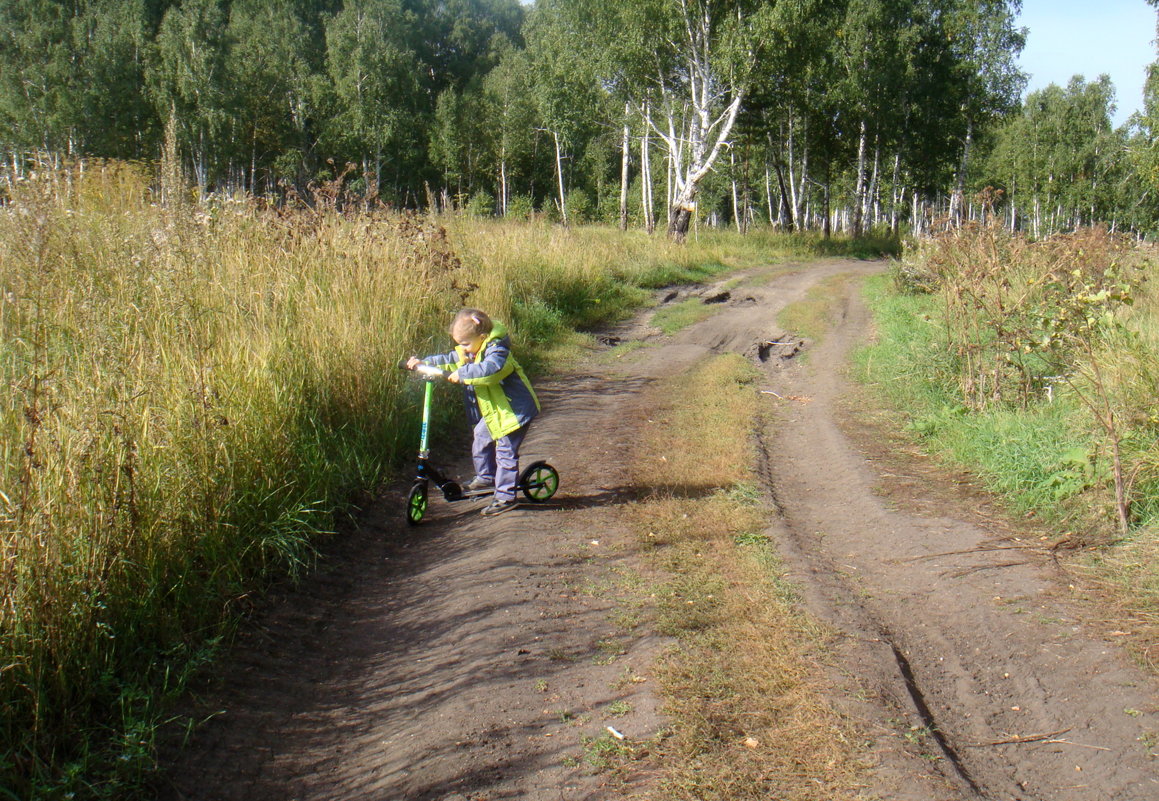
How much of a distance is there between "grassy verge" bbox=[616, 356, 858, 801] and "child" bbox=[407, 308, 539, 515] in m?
0.99

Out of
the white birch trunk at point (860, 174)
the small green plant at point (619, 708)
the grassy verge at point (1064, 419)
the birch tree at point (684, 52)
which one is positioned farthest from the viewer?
the white birch trunk at point (860, 174)

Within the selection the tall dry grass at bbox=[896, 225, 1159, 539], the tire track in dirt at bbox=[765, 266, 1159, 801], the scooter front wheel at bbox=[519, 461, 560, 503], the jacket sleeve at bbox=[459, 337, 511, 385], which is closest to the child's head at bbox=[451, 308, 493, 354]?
the jacket sleeve at bbox=[459, 337, 511, 385]

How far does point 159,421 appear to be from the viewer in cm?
439

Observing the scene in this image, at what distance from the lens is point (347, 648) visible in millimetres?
4172

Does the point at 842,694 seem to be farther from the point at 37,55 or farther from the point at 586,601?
the point at 37,55

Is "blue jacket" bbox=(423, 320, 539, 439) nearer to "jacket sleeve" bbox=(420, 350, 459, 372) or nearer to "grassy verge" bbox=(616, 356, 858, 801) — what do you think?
"jacket sleeve" bbox=(420, 350, 459, 372)

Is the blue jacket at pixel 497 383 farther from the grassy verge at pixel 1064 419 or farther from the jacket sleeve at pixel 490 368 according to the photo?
the grassy verge at pixel 1064 419

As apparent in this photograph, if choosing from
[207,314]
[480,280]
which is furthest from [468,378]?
[480,280]

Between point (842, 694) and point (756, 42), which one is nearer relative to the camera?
point (842, 694)

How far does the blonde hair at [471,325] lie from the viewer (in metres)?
5.83

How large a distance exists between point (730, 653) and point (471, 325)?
2906 millimetres

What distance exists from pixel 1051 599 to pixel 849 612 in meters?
1.22

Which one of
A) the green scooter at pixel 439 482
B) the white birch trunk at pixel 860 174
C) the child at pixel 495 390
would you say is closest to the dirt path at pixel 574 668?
the green scooter at pixel 439 482

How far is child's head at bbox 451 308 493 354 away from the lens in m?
5.83
